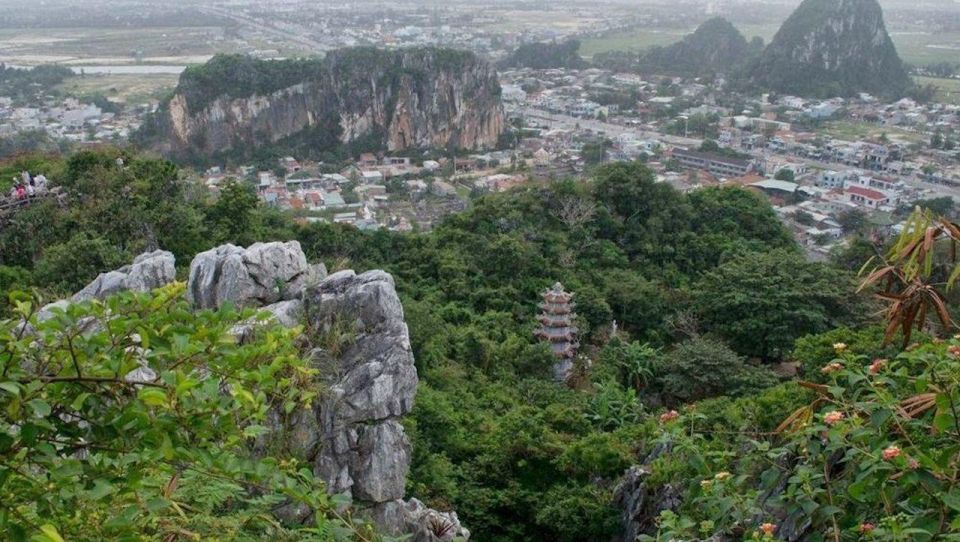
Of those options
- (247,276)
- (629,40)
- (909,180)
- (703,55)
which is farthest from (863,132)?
(247,276)

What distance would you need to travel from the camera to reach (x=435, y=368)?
345 inches

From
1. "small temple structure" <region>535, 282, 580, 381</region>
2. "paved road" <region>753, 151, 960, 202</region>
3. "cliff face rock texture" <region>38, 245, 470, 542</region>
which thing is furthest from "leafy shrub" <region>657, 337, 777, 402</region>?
"paved road" <region>753, 151, 960, 202</region>

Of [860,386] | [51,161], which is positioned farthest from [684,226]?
[860,386]

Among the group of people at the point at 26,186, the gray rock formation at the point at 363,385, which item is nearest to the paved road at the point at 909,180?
the gray rock formation at the point at 363,385

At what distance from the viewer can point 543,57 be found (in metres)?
50.9

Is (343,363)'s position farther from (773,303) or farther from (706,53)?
(706,53)

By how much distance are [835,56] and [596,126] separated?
1781 cm

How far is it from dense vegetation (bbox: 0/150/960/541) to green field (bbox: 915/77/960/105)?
30.3 m

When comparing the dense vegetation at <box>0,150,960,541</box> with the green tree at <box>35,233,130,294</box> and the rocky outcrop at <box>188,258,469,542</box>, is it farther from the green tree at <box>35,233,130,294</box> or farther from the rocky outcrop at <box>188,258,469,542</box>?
the rocky outcrop at <box>188,258,469,542</box>

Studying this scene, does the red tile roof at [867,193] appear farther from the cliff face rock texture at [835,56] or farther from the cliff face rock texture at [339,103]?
the cliff face rock texture at [835,56]

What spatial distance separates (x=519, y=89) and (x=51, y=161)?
33200 millimetres

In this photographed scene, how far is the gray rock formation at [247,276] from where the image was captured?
6461 mm

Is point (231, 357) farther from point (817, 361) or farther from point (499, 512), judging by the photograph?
point (817, 361)

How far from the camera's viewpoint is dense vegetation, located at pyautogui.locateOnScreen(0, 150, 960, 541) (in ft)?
6.92
